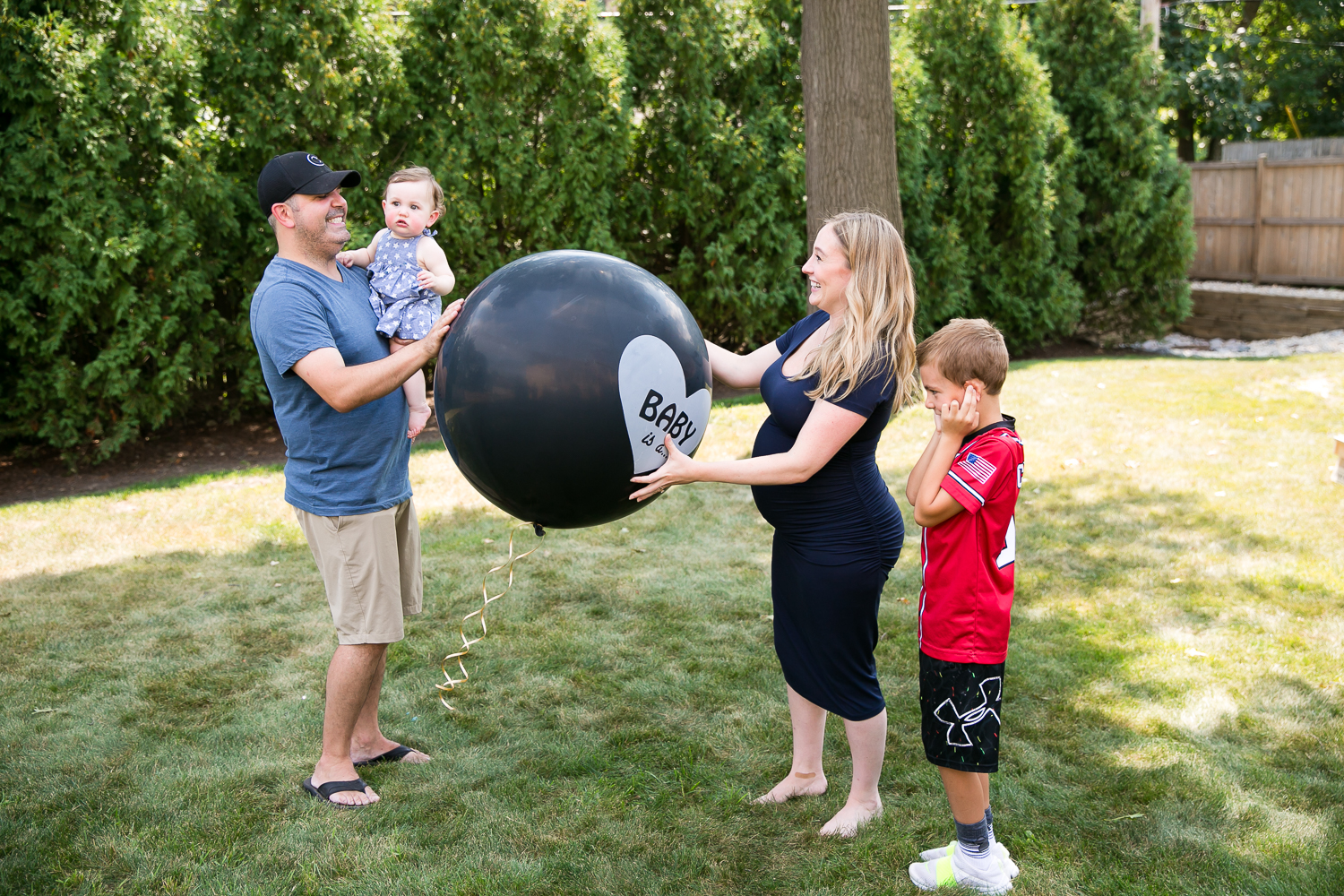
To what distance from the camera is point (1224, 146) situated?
62.6ft

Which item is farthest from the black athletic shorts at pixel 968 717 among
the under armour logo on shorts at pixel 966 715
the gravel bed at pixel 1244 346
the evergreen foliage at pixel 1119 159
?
the gravel bed at pixel 1244 346

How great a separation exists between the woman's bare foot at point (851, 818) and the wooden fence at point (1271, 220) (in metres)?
14.8

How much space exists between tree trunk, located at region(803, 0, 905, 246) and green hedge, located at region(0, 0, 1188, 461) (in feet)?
6.96

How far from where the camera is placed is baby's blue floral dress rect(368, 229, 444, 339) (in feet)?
11.0

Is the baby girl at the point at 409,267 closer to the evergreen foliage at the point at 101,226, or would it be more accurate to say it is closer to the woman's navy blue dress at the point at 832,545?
the woman's navy blue dress at the point at 832,545

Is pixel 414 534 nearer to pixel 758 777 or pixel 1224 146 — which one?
pixel 758 777

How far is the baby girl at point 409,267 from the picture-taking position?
3.35m

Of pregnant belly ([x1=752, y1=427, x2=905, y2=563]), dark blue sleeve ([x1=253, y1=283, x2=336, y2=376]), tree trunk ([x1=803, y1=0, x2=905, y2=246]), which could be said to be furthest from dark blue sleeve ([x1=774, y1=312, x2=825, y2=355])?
tree trunk ([x1=803, y1=0, x2=905, y2=246])

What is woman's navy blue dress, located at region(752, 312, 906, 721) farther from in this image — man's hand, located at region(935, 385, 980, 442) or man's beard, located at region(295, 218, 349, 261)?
man's beard, located at region(295, 218, 349, 261)

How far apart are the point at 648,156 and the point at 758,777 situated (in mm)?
7749

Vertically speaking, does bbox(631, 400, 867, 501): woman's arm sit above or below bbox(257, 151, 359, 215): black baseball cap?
below

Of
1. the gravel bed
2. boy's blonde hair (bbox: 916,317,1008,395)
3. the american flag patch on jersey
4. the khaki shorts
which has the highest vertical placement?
boy's blonde hair (bbox: 916,317,1008,395)

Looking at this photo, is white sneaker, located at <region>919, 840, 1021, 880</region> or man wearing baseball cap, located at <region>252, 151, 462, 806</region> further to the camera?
man wearing baseball cap, located at <region>252, 151, 462, 806</region>

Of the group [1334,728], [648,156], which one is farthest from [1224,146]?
[1334,728]
